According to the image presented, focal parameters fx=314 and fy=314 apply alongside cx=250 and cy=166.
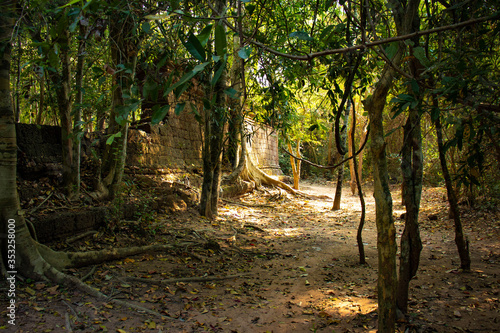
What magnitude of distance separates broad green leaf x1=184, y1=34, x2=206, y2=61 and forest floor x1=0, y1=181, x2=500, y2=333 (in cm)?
232

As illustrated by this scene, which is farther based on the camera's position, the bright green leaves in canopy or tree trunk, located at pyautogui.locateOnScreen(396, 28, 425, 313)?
tree trunk, located at pyautogui.locateOnScreen(396, 28, 425, 313)

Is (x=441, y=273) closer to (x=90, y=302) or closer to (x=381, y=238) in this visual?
(x=381, y=238)

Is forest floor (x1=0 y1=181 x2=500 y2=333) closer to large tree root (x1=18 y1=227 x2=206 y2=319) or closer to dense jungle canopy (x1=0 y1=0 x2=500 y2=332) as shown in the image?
large tree root (x1=18 y1=227 x2=206 y2=319)

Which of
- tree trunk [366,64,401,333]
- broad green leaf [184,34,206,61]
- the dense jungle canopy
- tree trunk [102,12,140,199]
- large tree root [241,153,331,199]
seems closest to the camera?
broad green leaf [184,34,206,61]

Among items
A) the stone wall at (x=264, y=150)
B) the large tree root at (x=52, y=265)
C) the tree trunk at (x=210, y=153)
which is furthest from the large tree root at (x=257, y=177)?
the large tree root at (x=52, y=265)

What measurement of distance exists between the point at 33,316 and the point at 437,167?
1226 centimetres

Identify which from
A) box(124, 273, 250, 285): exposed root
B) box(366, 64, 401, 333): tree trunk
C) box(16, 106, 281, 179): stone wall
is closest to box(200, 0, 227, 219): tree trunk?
box(16, 106, 281, 179): stone wall

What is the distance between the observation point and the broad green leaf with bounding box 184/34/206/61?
3.69 feet

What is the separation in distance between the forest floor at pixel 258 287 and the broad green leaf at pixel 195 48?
232cm

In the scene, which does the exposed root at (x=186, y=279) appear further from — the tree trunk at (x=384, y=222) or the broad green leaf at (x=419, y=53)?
the broad green leaf at (x=419, y=53)

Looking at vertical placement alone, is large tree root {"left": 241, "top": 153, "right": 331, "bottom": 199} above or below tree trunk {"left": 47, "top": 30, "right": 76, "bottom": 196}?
below

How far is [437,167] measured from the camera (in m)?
11.3

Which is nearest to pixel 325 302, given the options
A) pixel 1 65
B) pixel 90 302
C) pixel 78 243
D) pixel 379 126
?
pixel 379 126

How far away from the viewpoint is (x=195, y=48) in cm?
114
